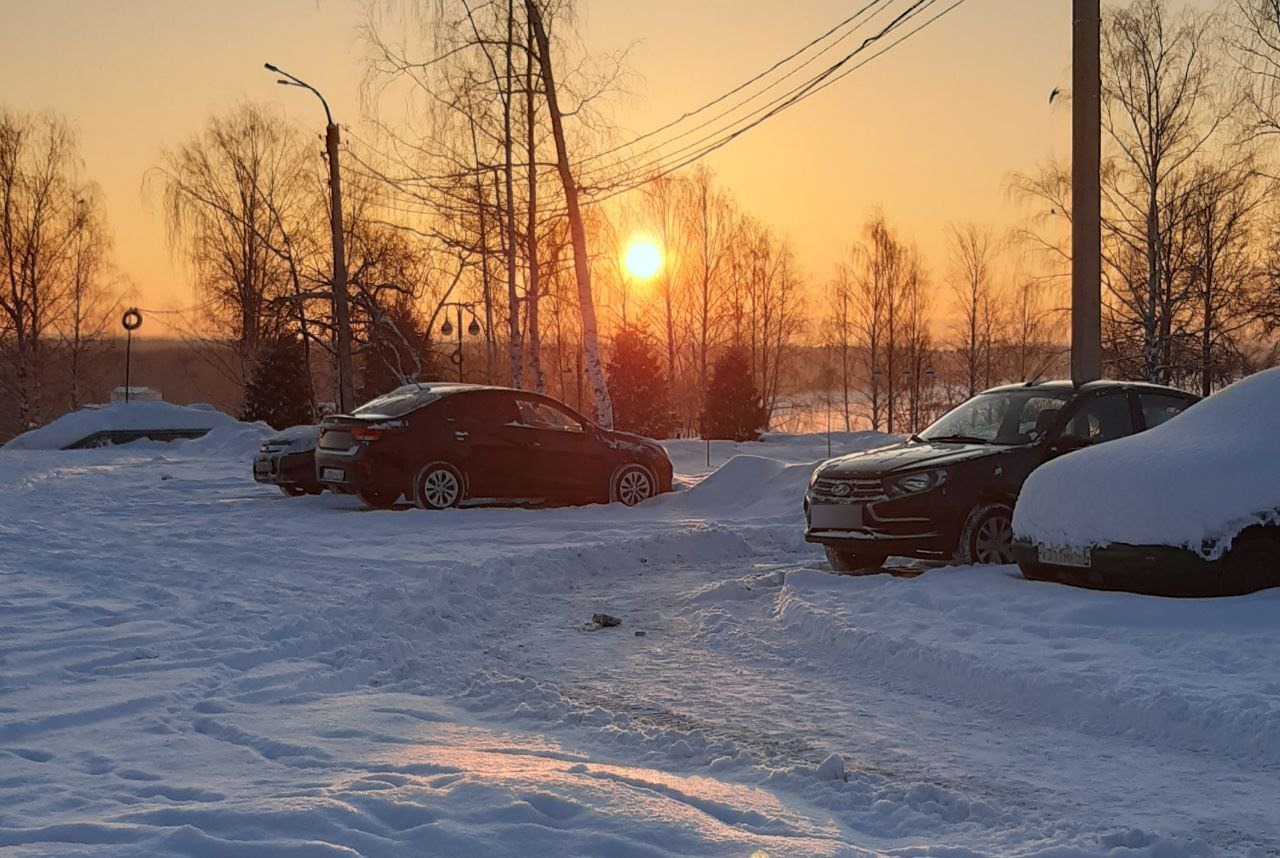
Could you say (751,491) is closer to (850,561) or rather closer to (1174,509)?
(850,561)

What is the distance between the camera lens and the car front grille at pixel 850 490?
9.85 metres

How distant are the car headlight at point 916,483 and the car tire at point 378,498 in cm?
750

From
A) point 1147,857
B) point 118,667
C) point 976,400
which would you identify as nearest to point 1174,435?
point 976,400

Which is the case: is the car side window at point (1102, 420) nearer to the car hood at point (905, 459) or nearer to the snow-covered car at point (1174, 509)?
the car hood at point (905, 459)

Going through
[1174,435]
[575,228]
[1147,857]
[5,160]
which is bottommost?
[1147,857]

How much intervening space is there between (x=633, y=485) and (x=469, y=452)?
8.15ft

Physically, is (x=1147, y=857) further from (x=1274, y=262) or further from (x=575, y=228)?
(x=1274, y=262)

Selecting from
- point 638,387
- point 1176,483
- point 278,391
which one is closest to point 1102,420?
point 1176,483

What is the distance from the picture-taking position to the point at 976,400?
1117 cm

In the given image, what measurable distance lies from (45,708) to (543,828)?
3.15 meters

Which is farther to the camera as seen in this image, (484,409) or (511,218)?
(511,218)

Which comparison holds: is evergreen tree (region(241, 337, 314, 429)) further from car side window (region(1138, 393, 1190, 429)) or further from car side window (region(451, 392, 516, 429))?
car side window (region(1138, 393, 1190, 429))

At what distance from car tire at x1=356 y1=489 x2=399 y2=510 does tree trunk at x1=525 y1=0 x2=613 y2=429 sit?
25.7 feet

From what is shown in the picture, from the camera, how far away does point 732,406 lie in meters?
42.9
